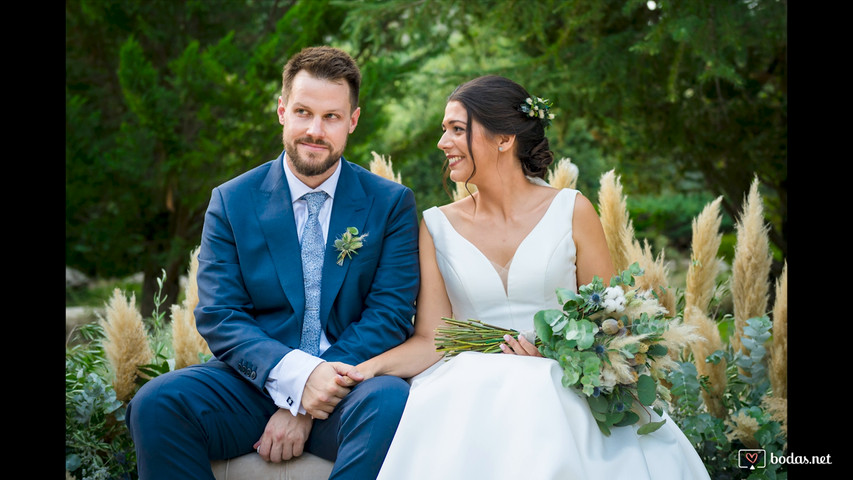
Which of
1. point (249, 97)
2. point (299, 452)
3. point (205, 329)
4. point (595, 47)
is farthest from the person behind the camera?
point (249, 97)

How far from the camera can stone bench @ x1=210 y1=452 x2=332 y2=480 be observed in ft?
8.82

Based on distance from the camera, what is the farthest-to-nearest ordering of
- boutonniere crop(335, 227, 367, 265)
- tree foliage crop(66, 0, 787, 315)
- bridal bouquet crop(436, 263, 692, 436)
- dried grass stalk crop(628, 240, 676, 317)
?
tree foliage crop(66, 0, 787, 315), dried grass stalk crop(628, 240, 676, 317), boutonniere crop(335, 227, 367, 265), bridal bouquet crop(436, 263, 692, 436)

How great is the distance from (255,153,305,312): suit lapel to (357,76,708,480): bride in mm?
414

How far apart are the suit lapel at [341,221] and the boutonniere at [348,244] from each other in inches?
0.9

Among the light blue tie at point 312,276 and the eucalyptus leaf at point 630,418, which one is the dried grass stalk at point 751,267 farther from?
the light blue tie at point 312,276

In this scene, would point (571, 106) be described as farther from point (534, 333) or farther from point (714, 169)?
point (534, 333)

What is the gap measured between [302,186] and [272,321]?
1.87ft

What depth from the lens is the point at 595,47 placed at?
634 cm

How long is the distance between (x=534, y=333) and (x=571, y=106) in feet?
14.6

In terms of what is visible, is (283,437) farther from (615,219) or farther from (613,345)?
(615,219)

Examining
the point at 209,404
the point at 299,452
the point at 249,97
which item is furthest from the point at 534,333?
the point at 249,97

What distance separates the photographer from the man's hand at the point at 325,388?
2699 mm

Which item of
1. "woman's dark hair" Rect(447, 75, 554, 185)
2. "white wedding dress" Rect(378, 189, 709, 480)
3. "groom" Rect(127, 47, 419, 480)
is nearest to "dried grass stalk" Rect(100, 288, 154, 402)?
"groom" Rect(127, 47, 419, 480)

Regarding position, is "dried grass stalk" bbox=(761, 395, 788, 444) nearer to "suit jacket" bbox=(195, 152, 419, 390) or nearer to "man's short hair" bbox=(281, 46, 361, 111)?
"suit jacket" bbox=(195, 152, 419, 390)
